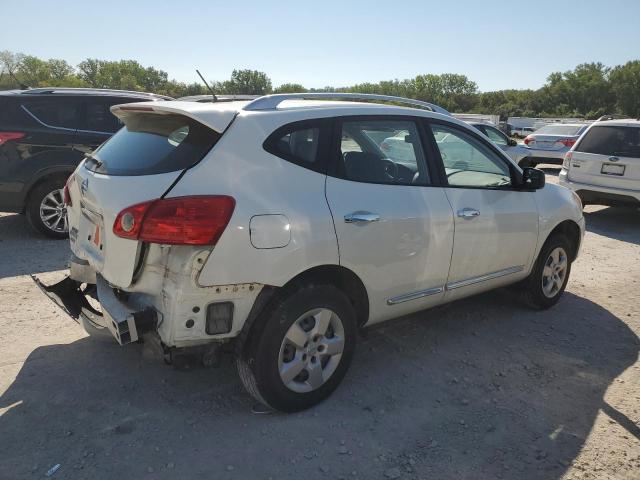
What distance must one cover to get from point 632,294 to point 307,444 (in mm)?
4244

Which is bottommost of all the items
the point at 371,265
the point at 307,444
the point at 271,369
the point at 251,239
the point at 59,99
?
the point at 307,444

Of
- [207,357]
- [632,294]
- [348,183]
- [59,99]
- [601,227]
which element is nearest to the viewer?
[207,357]

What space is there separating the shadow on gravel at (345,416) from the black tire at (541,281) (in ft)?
2.04

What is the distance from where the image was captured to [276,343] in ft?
9.21

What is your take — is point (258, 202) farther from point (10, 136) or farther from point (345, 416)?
point (10, 136)

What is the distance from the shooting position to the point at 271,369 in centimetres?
283

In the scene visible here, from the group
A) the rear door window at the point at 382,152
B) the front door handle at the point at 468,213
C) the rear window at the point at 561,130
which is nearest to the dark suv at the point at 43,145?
the rear door window at the point at 382,152

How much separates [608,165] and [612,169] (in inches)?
3.7

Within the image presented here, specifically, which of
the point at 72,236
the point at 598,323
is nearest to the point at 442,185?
the point at 598,323

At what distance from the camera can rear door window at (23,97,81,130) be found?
6438 millimetres

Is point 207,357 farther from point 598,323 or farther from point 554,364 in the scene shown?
point 598,323

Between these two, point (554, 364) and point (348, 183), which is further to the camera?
point (554, 364)

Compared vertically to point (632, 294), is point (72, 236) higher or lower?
higher

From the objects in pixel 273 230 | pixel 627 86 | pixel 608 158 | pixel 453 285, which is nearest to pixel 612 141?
pixel 608 158
